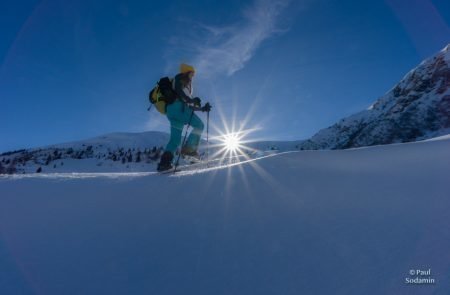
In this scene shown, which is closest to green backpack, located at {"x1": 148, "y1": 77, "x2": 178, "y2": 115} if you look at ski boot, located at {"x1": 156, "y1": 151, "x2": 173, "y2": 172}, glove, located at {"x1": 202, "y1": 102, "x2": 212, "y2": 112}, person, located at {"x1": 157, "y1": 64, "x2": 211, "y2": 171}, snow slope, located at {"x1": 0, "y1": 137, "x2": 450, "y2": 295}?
person, located at {"x1": 157, "y1": 64, "x2": 211, "y2": 171}

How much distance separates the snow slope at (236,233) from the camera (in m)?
2.06

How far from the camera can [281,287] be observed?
77.8 inches

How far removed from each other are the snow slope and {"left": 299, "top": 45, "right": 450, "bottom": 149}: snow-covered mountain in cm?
4914

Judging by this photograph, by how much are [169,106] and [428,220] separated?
4.95m

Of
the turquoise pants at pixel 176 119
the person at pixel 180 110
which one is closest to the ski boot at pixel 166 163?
the person at pixel 180 110

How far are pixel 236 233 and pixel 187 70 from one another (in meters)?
4.42

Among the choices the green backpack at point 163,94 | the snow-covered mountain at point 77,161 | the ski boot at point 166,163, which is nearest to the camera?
the ski boot at point 166,163

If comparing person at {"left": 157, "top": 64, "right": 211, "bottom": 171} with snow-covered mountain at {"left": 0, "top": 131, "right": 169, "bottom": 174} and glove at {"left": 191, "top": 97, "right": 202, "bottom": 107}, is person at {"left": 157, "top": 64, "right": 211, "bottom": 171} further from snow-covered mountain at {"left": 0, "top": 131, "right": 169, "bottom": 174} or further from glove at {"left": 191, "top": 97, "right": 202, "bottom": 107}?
snow-covered mountain at {"left": 0, "top": 131, "right": 169, "bottom": 174}

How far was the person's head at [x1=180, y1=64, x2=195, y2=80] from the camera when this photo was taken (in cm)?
618

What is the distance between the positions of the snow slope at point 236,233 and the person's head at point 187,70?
2.90 m

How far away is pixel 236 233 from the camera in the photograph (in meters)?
2.64

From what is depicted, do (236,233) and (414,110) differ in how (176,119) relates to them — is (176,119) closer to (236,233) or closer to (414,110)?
(236,233)

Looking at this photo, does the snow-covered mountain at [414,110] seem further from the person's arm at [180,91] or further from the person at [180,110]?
the person's arm at [180,91]

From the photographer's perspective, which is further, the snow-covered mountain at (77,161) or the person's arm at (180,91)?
the snow-covered mountain at (77,161)
